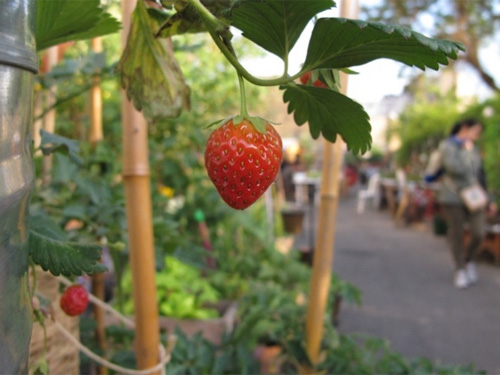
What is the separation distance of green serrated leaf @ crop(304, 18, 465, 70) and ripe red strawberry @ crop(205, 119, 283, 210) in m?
0.09

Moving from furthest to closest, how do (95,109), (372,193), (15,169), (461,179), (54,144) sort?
1. (372,193)
2. (461,179)
3. (95,109)
4. (54,144)
5. (15,169)

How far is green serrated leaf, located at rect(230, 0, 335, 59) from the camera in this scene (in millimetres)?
452

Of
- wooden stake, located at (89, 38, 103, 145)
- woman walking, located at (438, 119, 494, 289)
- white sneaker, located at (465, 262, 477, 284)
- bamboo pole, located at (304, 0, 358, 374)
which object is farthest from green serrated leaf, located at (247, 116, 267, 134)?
white sneaker, located at (465, 262, 477, 284)

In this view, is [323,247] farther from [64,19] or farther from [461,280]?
[461,280]

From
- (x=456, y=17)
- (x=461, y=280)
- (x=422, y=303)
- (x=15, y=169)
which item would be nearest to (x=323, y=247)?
(x=15, y=169)

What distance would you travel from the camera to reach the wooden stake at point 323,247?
1.61m

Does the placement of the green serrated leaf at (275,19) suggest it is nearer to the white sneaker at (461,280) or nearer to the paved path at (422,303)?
the paved path at (422,303)

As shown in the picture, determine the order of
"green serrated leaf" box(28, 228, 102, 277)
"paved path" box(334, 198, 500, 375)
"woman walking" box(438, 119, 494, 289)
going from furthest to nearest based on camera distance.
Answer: "woman walking" box(438, 119, 494, 289), "paved path" box(334, 198, 500, 375), "green serrated leaf" box(28, 228, 102, 277)

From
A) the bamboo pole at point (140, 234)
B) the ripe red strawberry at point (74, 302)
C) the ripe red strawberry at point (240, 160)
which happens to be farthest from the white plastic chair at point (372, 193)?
the ripe red strawberry at point (240, 160)

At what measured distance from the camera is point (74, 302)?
0.77 meters

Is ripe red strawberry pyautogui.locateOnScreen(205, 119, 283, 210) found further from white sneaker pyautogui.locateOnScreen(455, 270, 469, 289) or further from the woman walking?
white sneaker pyautogui.locateOnScreen(455, 270, 469, 289)

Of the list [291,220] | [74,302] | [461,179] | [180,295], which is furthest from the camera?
[291,220]

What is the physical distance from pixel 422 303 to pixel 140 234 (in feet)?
14.2

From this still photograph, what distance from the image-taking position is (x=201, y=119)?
3.26 metres
